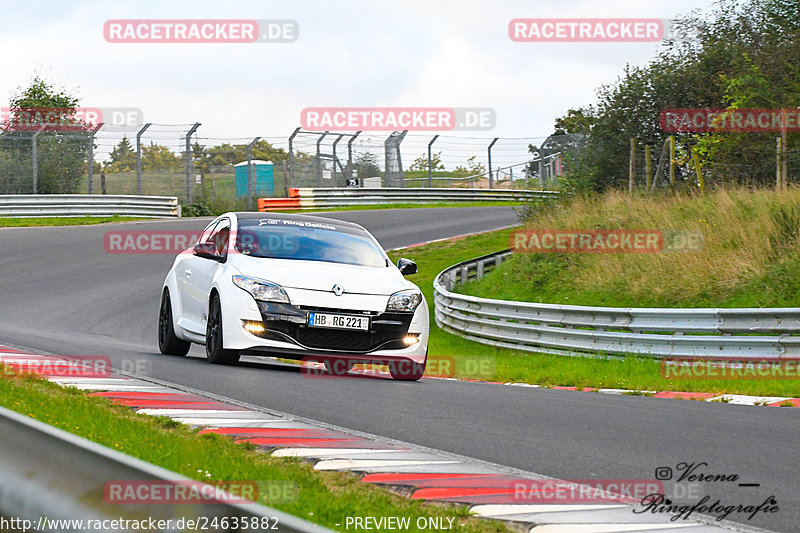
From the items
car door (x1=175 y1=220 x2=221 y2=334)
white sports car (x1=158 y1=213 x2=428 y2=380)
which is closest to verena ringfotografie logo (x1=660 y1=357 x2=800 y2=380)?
white sports car (x1=158 y1=213 x2=428 y2=380)

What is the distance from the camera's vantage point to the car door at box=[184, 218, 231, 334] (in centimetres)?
1070

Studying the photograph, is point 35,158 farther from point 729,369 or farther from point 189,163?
point 729,369

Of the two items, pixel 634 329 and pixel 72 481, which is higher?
pixel 72 481

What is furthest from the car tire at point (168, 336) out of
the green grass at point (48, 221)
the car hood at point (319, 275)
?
the green grass at point (48, 221)

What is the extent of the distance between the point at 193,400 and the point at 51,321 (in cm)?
1098

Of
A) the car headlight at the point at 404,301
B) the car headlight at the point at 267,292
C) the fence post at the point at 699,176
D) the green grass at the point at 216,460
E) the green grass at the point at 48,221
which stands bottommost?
the green grass at the point at 216,460

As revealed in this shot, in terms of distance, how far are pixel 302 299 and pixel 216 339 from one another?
1053 millimetres

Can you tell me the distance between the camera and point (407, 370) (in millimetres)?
10695

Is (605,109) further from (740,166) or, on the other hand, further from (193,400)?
(193,400)

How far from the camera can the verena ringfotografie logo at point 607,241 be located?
17875mm

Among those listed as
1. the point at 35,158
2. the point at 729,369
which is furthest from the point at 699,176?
the point at 35,158

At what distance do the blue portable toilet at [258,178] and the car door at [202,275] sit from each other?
94.3 ft

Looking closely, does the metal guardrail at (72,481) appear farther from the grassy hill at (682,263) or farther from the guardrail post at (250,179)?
the guardrail post at (250,179)

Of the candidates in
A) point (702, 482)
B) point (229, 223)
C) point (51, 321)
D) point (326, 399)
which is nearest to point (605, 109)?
point (51, 321)
